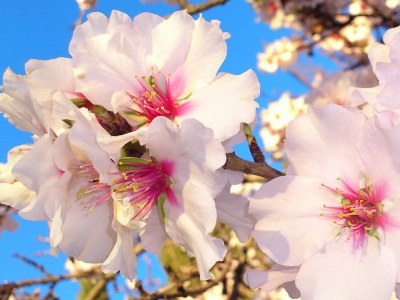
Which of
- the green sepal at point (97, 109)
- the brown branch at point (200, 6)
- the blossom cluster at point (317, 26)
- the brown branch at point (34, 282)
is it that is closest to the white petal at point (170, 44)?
the green sepal at point (97, 109)

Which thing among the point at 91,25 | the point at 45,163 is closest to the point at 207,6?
the point at 91,25

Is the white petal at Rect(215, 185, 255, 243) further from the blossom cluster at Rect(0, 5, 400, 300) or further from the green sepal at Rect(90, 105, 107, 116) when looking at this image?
the green sepal at Rect(90, 105, 107, 116)

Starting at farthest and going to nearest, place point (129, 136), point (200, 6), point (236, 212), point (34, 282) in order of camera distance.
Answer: point (200, 6), point (34, 282), point (236, 212), point (129, 136)

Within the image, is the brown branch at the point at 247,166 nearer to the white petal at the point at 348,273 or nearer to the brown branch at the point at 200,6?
the white petal at the point at 348,273

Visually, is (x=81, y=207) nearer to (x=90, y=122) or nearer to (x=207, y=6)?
(x=90, y=122)

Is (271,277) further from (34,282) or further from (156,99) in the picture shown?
Result: (34,282)

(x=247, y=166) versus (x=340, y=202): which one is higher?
(x=247, y=166)

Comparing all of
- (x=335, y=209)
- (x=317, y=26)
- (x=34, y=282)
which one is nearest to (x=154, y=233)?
(x=335, y=209)

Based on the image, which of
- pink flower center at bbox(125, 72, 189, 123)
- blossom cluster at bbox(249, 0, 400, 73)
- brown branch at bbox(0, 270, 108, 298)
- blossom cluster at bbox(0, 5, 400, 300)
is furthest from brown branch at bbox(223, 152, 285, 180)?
blossom cluster at bbox(249, 0, 400, 73)
